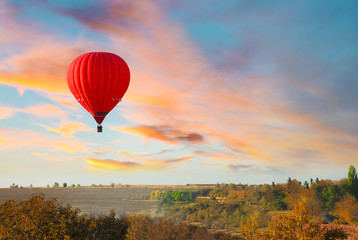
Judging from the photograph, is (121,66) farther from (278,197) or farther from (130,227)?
(278,197)

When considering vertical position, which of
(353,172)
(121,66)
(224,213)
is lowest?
(224,213)

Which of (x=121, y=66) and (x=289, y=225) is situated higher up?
(x=121, y=66)

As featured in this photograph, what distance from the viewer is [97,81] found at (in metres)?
32.0

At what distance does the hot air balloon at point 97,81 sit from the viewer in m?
32.1

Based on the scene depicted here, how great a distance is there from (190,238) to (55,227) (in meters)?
10.8

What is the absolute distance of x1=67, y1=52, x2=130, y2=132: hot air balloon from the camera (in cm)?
3206

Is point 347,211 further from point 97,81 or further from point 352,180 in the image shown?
point 97,81

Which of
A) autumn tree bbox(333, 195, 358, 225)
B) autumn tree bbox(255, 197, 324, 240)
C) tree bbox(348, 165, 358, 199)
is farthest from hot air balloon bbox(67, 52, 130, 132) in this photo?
tree bbox(348, 165, 358, 199)

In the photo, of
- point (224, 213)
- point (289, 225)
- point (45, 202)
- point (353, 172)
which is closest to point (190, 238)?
point (289, 225)

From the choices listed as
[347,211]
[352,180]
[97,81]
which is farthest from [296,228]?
[352,180]

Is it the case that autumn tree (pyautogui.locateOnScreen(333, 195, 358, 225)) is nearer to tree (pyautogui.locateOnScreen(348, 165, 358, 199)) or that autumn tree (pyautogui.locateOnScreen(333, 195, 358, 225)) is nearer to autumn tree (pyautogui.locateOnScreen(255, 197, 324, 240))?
tree (pyautogui.locateOnScreen(348, 165, 358, 199))

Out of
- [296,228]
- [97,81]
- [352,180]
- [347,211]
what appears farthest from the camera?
[352,180]

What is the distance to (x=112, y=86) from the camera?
107 feet

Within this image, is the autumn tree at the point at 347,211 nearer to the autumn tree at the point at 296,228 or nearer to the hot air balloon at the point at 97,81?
the autumn tree at the point at 296,228
